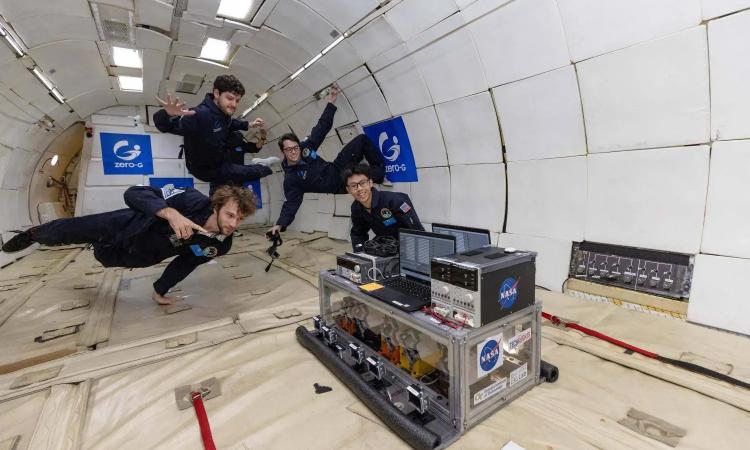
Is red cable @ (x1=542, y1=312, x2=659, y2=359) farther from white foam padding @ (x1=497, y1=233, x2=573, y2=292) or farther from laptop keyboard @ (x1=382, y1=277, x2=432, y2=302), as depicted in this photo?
laptop keyboard @ (x1=382, y1=277, x2=432, y2=302)

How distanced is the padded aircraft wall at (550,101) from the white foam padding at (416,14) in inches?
0.5

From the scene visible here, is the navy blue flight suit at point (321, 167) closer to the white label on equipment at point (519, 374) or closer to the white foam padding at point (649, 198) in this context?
the white foam padding at point (649, 198)

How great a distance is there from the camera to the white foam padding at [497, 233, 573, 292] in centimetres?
324

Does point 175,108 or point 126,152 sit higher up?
point 126,152

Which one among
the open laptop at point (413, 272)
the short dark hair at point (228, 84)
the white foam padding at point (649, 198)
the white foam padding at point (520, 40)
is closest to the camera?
the open laptop at point (413, 272)

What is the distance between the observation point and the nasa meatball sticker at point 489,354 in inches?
65.0

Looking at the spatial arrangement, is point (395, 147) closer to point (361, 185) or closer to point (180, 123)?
point (361, 185)

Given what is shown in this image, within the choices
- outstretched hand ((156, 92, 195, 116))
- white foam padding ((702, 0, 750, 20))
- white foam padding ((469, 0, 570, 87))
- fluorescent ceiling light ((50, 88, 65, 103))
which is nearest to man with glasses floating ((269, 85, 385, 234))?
outstretched hand ((156, 92, 195, 116))

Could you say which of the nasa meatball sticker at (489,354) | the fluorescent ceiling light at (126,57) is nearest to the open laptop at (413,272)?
the nasa meatball sticker at (489,354)

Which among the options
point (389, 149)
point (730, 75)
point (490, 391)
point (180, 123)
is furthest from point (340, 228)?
point (730, 75)

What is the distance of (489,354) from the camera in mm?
1699

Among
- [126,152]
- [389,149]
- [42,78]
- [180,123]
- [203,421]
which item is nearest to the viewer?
[203,421]

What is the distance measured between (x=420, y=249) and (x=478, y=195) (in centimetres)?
214

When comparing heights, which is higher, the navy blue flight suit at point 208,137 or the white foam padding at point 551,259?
the navy blue flight suit at point 208,137
